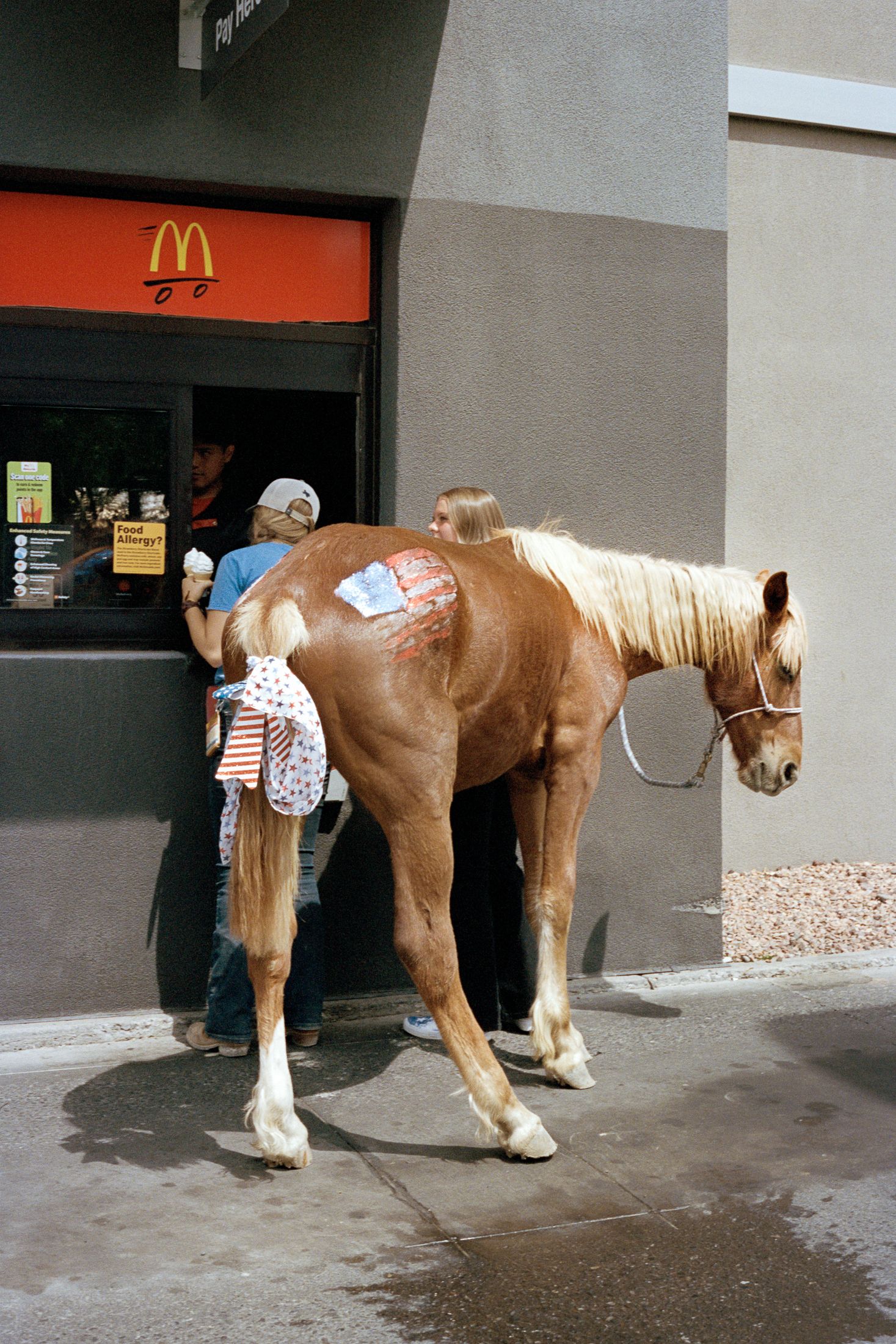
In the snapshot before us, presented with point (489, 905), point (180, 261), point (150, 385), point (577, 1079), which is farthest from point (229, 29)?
point (577, 1079)

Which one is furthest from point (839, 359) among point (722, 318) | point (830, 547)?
point (722, 318)

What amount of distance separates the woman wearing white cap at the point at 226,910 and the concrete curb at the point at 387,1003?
252 millimetres

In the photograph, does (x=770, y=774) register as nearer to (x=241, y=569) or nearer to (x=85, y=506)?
(x=241, y=569)

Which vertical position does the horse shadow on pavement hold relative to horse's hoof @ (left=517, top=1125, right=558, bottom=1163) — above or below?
below

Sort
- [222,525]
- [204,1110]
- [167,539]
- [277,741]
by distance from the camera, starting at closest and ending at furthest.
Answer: [277,741] < [204,1110] < [167,539] < [222,525]

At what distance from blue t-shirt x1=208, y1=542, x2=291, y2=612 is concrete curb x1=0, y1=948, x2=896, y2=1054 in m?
1.66

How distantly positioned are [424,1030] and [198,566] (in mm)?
2024

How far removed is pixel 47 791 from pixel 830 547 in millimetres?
4857

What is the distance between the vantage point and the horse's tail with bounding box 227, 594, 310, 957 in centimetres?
392

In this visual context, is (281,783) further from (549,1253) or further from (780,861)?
(780,861)

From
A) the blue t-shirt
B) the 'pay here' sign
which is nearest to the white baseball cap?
the blue t-shirt

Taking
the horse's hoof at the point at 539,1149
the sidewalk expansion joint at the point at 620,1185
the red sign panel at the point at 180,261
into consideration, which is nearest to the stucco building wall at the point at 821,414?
the red sign panel at the point at 180,261

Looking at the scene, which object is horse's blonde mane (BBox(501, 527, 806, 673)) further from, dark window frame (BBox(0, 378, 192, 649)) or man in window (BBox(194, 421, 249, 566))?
dark window frame (BBox(0, 378, 192, 649))

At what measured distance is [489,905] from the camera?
5.11 meters
